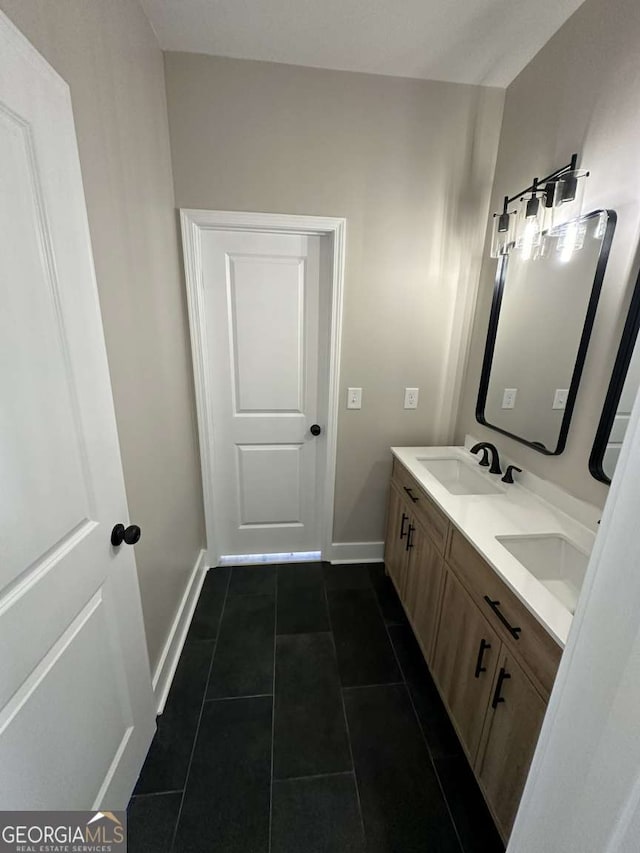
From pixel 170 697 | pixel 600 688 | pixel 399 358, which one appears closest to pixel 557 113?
pixel 399 358

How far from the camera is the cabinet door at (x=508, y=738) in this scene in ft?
3.02

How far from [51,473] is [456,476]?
1.83 meters

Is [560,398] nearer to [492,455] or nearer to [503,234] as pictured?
[492,455]

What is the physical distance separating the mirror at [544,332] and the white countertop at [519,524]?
227 mm

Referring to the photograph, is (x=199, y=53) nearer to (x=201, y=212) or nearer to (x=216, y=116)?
(x=216, y=116)

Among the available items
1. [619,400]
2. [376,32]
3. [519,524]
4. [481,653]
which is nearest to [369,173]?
[376,32]

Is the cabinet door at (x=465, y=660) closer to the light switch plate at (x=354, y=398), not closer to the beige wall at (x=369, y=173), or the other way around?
the light switch plate at (x=354, y=398)

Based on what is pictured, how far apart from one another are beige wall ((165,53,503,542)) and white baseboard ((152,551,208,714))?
1434mm

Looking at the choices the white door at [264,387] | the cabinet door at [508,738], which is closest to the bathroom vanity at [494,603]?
the cabinet door at [508,738]

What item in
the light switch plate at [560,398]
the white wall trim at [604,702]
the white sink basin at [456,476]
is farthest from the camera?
the white sink basin at [456,476]

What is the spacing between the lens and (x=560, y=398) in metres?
1.38

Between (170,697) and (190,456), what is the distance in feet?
3.69

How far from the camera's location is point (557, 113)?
1.39 metres

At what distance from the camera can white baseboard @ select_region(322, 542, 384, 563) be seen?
2.33 m
